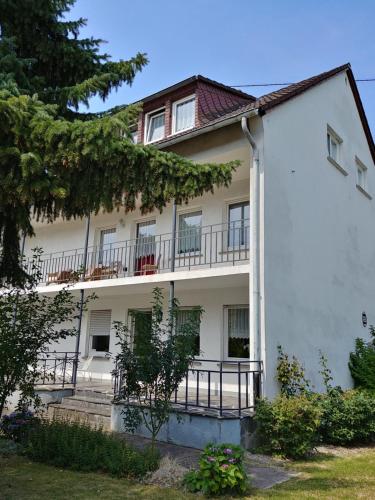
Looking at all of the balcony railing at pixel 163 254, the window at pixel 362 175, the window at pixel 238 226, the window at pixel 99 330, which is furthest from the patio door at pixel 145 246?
the window at pixel 362 175

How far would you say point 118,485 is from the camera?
6.18 m

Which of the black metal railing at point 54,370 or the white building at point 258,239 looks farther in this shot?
the white building at point 258,239

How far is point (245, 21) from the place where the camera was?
30.4ft

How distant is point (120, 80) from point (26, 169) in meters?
3.92

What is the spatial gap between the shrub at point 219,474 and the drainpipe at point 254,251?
3.15 meters

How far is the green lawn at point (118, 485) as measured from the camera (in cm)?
576

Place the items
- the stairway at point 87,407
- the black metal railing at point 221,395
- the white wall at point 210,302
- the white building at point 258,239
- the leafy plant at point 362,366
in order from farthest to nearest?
the leafy plant at point 362,366
the white wall at point 210,302
the white building at point 258,239
the stairway at point 87,407
the black metal railing at point 221,395

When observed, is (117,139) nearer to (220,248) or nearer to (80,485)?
(80,485)

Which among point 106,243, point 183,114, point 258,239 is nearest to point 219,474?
point 258,239

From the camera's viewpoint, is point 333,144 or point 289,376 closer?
point 289,376

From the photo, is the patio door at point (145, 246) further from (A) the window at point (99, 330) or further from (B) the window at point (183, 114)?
(B) the window at point (183, 114)

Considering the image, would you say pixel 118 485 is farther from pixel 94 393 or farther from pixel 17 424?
pixel 94 393

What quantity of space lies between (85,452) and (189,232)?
7.78 m

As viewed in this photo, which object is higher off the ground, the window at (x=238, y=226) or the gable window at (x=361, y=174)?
the gable window at (x=361, y=174)
